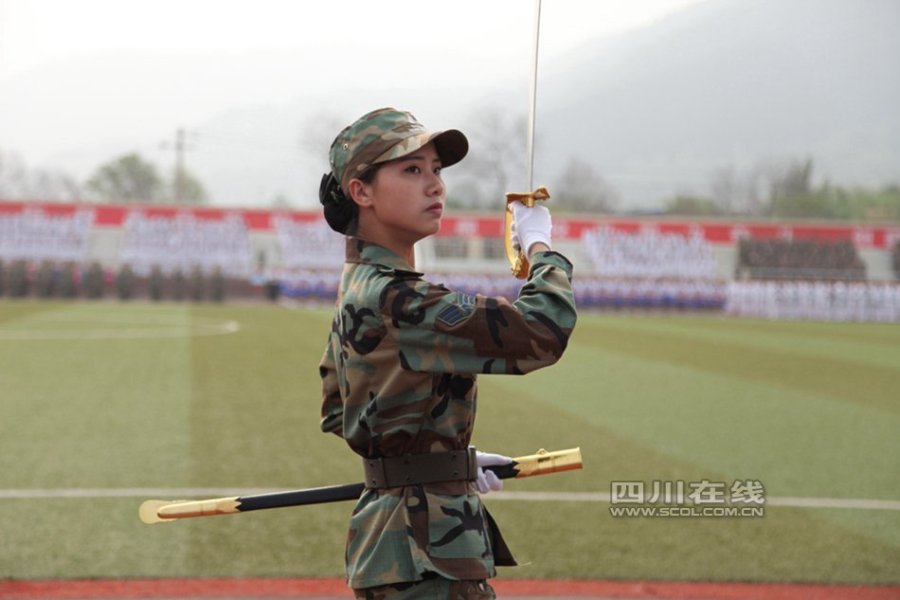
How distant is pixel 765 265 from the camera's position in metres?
47.3

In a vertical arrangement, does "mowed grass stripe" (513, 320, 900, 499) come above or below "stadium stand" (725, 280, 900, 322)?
above

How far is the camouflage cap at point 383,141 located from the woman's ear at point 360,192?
0.7 inches

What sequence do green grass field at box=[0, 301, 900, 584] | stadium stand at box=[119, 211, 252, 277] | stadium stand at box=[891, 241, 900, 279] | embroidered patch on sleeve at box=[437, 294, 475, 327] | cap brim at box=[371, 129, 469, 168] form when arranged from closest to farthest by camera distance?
embroidered patch on sleeve at box=[437, 294, 475, 327] < cap brim at box=[371, 129, 469, 168] < green grass field at box=[0, 301, 900, 584] < stadium stand at box=[119, 211, 252, 277] < stadium stand at box=[891, 241, 900, 279]

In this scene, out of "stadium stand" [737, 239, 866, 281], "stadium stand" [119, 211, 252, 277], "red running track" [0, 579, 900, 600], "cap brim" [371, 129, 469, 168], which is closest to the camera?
"cap brim" [371, 129, 469, 168]

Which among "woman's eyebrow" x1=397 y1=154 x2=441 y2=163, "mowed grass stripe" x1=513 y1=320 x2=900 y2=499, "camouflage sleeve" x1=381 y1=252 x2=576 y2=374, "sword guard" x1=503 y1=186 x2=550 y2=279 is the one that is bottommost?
"mowed grass stripe" x1=513 y1=320 x2=900 y2=499

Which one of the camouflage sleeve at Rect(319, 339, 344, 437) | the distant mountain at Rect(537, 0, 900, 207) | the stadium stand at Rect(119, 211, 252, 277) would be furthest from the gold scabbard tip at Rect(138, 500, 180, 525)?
the distant mountain at Rect(537, 0, 900, 207)

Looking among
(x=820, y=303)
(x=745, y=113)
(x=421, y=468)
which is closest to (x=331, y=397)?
(x=421, y=468)

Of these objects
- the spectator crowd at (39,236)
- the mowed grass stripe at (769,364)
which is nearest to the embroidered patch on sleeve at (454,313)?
the mowed grass stripe at (769,364)

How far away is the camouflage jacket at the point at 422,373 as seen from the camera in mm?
2432

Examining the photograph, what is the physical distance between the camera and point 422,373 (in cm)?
249

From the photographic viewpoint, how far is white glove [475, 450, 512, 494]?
2.82 metres

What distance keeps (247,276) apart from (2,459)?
34327mm

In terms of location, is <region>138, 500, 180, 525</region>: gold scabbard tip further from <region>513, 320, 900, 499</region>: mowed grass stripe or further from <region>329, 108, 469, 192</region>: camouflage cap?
<region>513, 320, 900, 499</region>: mowed grass stripe

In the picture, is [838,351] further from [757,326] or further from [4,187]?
[4,187]
